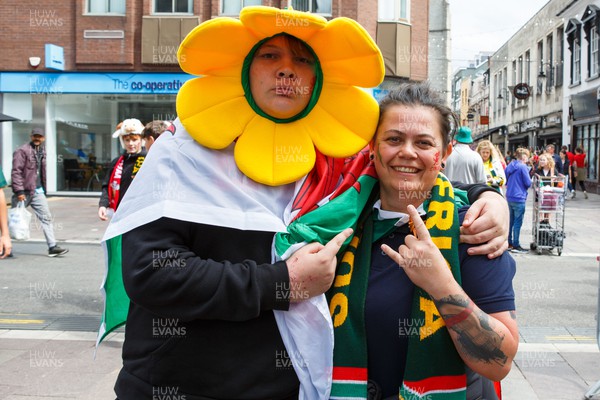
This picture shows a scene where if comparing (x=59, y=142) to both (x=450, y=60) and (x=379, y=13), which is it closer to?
(x=379, y=13)

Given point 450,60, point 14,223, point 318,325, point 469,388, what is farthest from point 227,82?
point 450,60

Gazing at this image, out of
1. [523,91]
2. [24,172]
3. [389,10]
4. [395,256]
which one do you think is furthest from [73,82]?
[523,91]

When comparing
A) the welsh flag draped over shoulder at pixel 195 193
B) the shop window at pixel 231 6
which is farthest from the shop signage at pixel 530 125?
the welsh flag draped over shoulder at pixel 195 193

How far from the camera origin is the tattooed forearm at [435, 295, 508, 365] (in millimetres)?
1663

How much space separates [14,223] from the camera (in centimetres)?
721

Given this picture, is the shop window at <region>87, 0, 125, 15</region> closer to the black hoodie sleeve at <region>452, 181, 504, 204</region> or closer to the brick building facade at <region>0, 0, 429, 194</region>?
the brick building facade at <region>0, 0, 429, 194</region>

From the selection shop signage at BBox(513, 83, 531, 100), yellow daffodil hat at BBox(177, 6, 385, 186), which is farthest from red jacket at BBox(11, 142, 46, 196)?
shop signage at BBox(513, 83, 531, 100)

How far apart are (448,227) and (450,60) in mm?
20594

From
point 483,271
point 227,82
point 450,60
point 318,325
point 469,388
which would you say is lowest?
point 469,388

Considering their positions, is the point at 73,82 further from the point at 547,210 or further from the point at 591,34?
the point at 591,34

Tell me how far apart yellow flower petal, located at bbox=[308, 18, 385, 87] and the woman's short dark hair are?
0.27 ft

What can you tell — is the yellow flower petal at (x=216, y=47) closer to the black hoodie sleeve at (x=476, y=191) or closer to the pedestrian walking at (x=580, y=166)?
the black hoodie sleeve at (x=476, y=191)

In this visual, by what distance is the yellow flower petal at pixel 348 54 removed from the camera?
1.86 metres

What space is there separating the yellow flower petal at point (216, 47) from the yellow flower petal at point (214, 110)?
0.04 m
